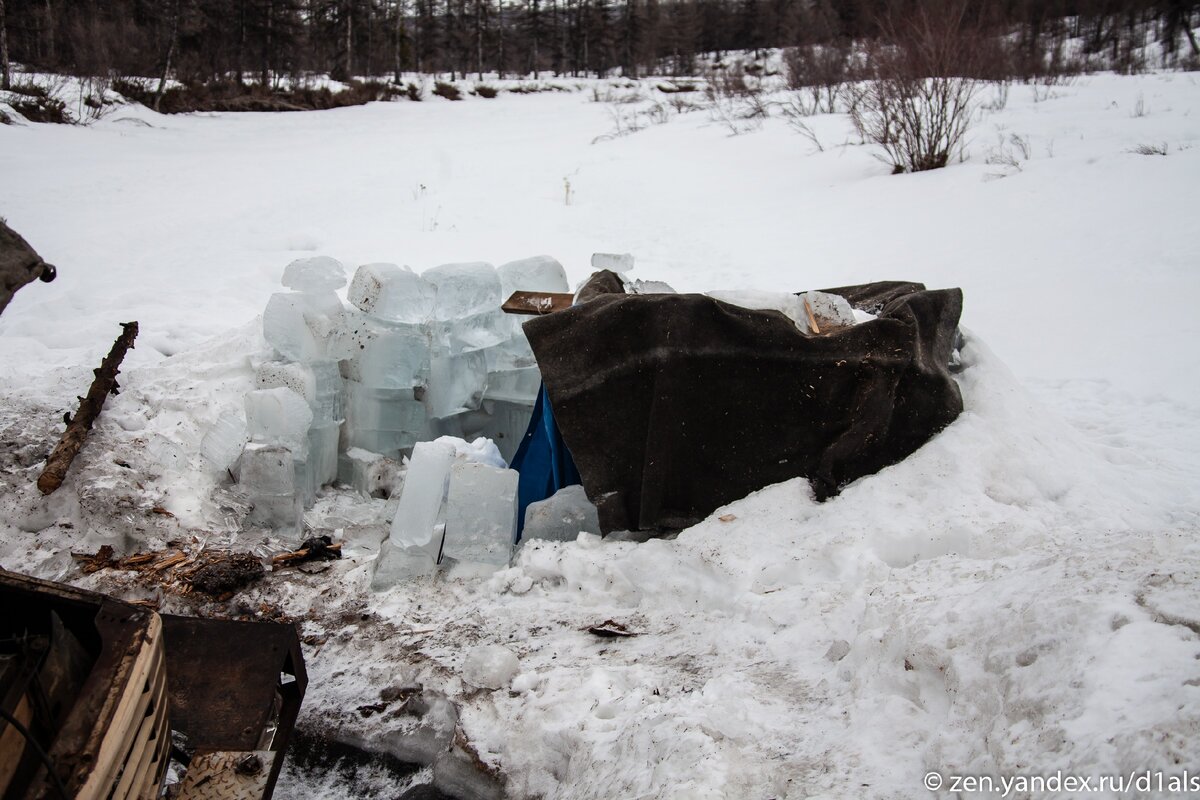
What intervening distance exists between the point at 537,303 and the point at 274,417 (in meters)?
1.50

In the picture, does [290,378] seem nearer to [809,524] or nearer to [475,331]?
[475,331]

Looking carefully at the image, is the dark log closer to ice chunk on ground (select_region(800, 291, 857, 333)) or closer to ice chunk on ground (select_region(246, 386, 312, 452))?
ice chunk on ground (select_region(246, 386, 312, 452))

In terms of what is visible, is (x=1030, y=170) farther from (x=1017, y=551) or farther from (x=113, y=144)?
(x=113, y=144)

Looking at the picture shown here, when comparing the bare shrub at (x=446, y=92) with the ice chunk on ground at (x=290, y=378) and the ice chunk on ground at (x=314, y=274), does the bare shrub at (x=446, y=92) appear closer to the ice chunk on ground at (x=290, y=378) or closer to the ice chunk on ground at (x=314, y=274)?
the ice chunk on ground at (x=314, y=274)

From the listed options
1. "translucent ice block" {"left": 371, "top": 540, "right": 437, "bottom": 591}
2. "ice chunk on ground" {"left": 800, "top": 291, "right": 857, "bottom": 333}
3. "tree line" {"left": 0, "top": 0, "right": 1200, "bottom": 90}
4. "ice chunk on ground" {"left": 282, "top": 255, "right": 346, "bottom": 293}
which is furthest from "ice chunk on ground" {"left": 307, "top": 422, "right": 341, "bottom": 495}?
"tree line" {"left": 0, "top": 0, "right": 1200, "bottom": 90}

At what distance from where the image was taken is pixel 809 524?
117 inches

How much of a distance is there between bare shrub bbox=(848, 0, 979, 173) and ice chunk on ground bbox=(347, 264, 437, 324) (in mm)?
7136

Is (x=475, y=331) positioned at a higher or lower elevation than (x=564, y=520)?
higher

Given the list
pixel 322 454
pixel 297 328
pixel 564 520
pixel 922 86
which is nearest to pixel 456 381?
pixel 322 454

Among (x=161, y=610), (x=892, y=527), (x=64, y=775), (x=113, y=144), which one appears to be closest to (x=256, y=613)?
(x=161, y=610)

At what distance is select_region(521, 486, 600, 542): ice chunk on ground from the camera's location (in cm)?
340

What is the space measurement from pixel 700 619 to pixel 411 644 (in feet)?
3.55

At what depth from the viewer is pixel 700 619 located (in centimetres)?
273

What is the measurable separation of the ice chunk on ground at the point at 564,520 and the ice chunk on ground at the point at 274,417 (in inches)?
57.4
